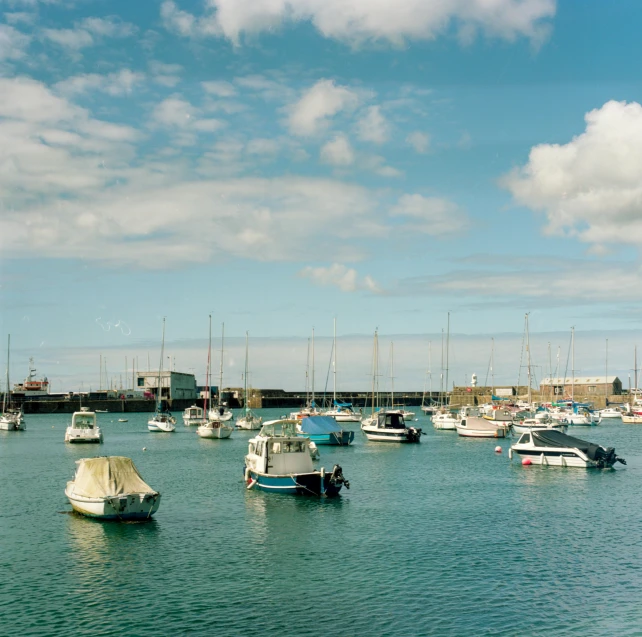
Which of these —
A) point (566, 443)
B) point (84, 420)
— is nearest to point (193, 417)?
point (84, 420)

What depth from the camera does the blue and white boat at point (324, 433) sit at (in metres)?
103

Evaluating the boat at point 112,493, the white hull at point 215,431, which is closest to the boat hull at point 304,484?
the boat at point 112,493

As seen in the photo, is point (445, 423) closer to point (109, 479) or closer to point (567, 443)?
point (567, 443)

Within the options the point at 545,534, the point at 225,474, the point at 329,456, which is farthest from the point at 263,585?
the point at 329,456

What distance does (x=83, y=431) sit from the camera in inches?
4272

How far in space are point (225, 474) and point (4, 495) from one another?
20032mm

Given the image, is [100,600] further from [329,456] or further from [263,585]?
[329,456]

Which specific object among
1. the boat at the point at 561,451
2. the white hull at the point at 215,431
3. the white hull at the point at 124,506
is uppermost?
the boat at the point at 561,451

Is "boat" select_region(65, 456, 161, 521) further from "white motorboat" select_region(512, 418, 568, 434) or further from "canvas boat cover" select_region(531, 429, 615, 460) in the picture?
"white motorboat" select_region(512, 418, 568, 434)

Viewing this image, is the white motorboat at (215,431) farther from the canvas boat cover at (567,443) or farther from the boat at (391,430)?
the canvas boat cover at (567,443)

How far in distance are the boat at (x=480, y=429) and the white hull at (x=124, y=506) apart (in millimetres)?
79731

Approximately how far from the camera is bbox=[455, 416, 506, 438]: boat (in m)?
116

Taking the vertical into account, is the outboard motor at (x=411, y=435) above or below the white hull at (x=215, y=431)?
above

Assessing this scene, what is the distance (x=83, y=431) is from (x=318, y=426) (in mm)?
32941
